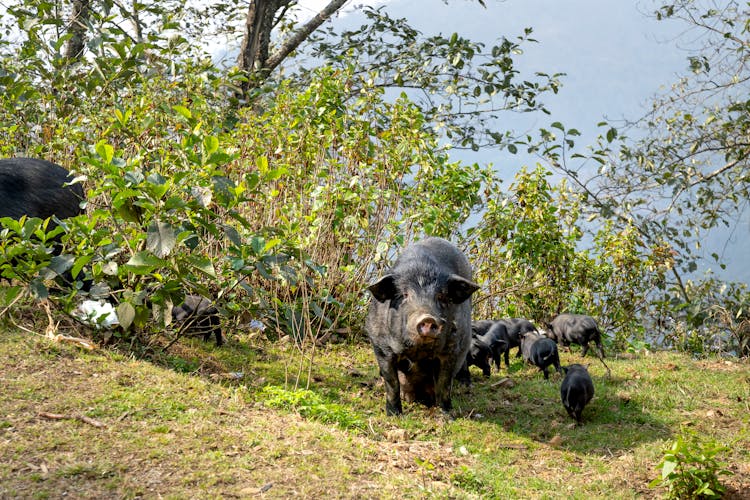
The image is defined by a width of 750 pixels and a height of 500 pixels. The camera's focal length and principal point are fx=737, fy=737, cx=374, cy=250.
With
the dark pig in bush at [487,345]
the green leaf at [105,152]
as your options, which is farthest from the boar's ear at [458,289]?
the green leaf at [105,152]

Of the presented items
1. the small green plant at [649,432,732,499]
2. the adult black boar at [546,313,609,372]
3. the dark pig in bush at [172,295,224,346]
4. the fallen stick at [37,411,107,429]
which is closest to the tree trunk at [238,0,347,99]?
the dark pig in bush at [172,295,224,346]

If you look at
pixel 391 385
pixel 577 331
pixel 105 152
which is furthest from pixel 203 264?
pixel 577 331

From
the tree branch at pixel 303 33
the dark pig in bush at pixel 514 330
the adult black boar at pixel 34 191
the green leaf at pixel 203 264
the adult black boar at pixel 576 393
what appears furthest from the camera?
the tree branch at pixel 303 33

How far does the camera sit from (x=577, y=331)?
9234 mm

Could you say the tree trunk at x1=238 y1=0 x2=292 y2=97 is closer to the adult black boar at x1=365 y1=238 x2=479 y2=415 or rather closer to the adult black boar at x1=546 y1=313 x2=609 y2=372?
the adult black boar at x1=546 y1=313 x2=609 y2=372

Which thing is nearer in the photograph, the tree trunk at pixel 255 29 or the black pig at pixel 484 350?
the black pig at pixel 484 350

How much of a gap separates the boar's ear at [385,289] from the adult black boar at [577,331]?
3.85m

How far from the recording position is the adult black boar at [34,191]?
687 centimetres

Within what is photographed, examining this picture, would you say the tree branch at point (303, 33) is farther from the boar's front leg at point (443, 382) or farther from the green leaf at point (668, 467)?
the green leaf at point (668, 467)

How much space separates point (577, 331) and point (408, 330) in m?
4.19

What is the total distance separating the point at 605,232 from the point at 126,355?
7.98 meters

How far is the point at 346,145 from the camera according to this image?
8602mm

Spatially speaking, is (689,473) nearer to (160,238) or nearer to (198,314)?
(160,238)

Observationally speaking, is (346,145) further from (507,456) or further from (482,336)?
(507,456)
